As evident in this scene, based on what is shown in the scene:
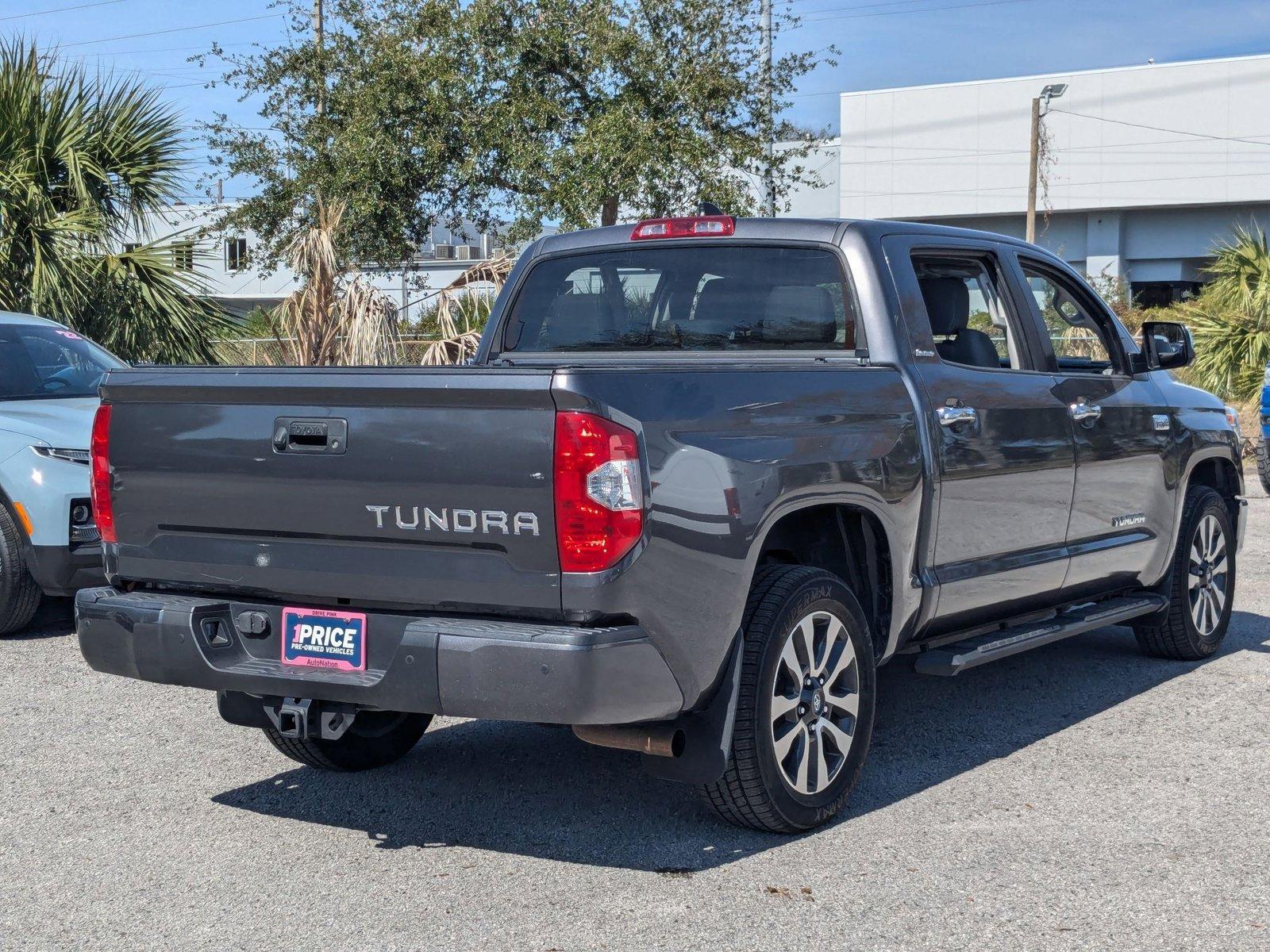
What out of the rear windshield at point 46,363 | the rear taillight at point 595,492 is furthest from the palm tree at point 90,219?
the rear taillight at point 595,492

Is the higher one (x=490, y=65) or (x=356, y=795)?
(x=490, y=65)

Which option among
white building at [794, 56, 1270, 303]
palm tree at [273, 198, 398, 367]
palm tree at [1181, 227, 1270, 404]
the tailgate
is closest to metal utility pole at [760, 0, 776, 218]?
palm tree at [1181, 227, 1270, 404]

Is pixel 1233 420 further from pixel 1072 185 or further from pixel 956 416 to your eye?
pixel 1072 185

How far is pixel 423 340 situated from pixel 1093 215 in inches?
1926

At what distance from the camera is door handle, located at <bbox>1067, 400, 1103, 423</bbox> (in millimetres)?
6145

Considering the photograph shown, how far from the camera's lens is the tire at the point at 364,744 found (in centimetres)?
529

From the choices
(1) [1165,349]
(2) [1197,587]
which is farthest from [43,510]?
(2) [1197,587]

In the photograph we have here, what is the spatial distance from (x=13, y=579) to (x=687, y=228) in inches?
167

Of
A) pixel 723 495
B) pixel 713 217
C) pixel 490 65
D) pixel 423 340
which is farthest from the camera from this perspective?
pixel 490 65

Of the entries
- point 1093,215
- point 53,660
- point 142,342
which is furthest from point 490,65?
point 1093,215

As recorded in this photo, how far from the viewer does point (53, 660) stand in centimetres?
748

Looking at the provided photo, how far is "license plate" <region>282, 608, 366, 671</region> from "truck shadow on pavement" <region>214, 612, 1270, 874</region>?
769mm

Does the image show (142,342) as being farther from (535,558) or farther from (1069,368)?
(535,558)

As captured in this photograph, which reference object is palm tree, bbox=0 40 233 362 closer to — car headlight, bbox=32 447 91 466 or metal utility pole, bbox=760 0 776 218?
car headlight, bbox=32 447 91 466
